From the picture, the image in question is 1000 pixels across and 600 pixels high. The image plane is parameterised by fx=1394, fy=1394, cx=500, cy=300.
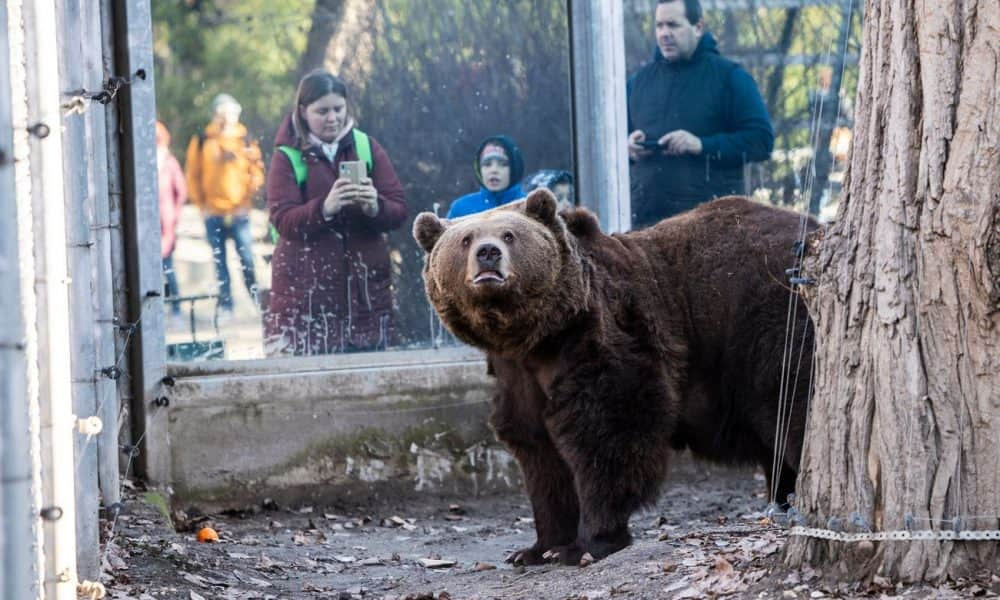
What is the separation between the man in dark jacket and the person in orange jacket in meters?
3.06

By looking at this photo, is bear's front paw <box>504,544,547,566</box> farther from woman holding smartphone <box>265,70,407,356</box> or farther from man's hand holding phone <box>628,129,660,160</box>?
man's hand holding phone <box>628,129,660,160</box>

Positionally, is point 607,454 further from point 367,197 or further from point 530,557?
point 367,197

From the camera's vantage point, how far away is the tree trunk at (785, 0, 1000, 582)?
4699 mm

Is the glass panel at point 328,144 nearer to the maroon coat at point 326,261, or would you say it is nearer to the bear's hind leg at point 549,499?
the maroon coat at point 326,261

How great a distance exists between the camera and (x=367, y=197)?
10.4m

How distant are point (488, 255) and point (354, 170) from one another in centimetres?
342

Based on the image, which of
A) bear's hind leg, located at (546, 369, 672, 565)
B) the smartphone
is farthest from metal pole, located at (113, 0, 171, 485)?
bear's hind leg, located at (546, 369, 672, 565)

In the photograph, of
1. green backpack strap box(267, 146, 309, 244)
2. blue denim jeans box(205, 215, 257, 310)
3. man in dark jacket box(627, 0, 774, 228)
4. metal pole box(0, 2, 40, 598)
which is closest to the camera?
metal pole box(0, 2, 40, 598)

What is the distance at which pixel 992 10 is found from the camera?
183 inches

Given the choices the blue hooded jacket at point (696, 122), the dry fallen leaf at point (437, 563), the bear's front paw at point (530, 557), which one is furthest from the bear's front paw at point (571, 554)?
the blue hooded jacket at point (696, 122)

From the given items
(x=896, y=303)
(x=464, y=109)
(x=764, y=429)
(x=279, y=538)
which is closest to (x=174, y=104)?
(x=464, y=109)

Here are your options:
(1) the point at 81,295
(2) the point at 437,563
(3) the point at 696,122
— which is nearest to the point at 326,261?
(2) the point at 437,563

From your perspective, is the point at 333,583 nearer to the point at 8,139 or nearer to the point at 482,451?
the point at 482,451

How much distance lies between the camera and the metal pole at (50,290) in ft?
12.0
